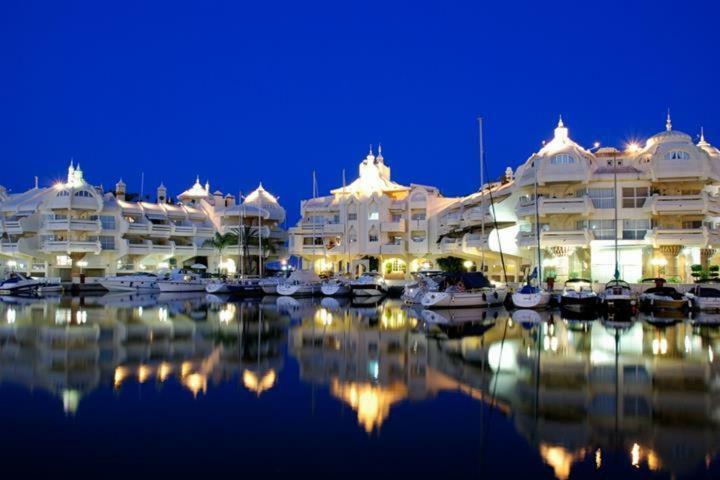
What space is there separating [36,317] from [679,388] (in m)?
32.6

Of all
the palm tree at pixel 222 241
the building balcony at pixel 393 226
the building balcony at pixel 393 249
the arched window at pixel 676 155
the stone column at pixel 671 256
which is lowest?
the stone column at pixel 671 256

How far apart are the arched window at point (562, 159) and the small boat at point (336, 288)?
20829mm

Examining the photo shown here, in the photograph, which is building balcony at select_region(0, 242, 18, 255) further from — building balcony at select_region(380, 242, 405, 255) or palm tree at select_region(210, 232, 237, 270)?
building balcony at select_region(380, 242, 405, 255)

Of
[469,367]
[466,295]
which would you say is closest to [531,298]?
[466,295]

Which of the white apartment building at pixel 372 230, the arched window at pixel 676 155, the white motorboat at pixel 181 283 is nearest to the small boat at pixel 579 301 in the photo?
the arched window at pixel 676 155

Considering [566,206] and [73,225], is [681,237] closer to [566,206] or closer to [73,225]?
[566,206]

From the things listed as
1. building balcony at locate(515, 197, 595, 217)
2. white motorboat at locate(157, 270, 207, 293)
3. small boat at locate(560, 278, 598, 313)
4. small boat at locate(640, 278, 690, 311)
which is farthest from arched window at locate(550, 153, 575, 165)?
white motorboat at locate(157, 270, 207, 293)

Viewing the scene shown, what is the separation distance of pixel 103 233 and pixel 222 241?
45.4ft

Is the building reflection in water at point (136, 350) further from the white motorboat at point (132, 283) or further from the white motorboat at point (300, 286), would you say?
the white motorboat at point (132, 283)

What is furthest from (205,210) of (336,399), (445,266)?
(336,399)

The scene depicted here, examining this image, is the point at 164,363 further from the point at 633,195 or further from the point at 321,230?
the point at 321,230

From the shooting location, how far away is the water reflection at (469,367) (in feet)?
→ 40.8

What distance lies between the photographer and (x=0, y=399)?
602 inches

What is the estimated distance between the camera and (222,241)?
8388 cm
